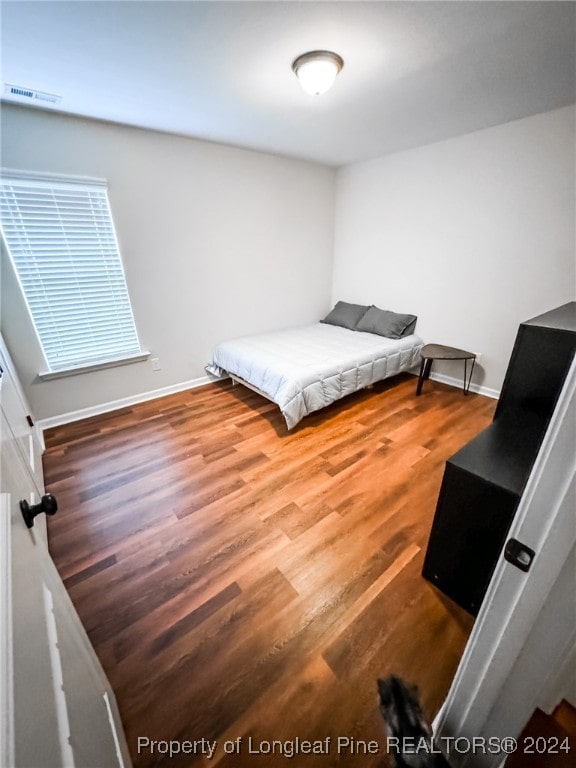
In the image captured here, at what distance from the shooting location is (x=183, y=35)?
1.43m

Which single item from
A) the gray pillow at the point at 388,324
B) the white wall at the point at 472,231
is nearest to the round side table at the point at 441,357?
the white wall at the point at 472,231

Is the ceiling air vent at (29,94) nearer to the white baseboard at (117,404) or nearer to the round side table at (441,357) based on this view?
the white baseboard at (117,404)

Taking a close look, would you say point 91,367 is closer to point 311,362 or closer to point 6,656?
point 311,362

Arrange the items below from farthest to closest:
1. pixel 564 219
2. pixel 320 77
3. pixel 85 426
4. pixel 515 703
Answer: pixel 85 426 < pixel 564 219 < pixel 320 77 < pixel 515 703

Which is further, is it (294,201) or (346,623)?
(294,201)

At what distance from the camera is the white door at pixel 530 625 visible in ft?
1.44

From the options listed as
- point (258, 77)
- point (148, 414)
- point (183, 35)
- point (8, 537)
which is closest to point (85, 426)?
point (148, 414)

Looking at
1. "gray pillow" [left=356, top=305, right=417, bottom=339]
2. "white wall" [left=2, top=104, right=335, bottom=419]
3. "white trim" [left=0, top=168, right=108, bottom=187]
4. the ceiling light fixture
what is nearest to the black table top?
"gray pillow" [left=356, top=305, right=417, bottom=339]

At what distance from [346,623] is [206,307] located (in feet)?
9.74

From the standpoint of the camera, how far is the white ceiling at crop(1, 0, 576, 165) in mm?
1312

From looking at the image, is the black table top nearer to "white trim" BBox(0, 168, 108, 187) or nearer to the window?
the window

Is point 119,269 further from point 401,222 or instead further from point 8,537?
point 401,222

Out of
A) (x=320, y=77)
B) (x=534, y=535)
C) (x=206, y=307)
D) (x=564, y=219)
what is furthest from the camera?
(x=206, y=307)

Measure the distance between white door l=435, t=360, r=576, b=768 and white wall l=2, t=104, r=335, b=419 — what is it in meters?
3.12
